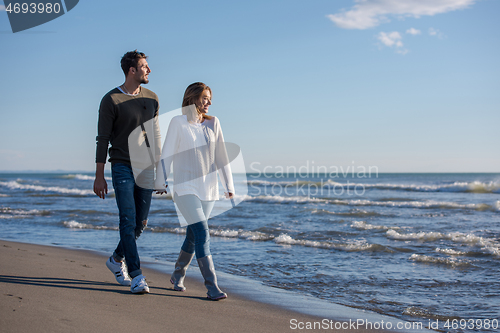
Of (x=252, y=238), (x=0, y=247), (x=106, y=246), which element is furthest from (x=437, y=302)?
(x=0, y=247)

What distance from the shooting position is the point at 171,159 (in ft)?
10.5

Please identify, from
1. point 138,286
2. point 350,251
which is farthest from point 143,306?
point 350,251

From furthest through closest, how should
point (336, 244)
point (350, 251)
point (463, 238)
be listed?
point (463, 238)
point (336, 244)
point (350, 251)

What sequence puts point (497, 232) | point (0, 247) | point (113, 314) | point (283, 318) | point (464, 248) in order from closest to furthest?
point (113, 314) < point (283, 318) < point (0, 247) < point (464, 248) < point (497, 232)

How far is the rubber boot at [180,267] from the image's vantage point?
11.7 ft

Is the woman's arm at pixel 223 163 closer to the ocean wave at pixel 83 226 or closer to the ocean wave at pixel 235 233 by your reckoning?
the ocean wave at pixel 235 233

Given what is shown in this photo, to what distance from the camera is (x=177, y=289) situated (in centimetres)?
366

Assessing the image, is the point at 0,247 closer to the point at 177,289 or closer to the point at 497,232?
the point at 177,289

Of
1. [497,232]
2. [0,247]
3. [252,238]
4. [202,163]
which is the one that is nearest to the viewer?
[202,163]

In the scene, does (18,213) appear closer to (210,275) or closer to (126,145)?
(126,145)

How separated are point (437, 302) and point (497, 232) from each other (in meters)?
5.51

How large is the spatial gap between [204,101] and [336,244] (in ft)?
14.4

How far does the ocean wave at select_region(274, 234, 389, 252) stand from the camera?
639 cm

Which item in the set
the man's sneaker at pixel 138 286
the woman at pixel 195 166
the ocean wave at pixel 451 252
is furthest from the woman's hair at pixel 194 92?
the ocean wave at pixel 451 252
